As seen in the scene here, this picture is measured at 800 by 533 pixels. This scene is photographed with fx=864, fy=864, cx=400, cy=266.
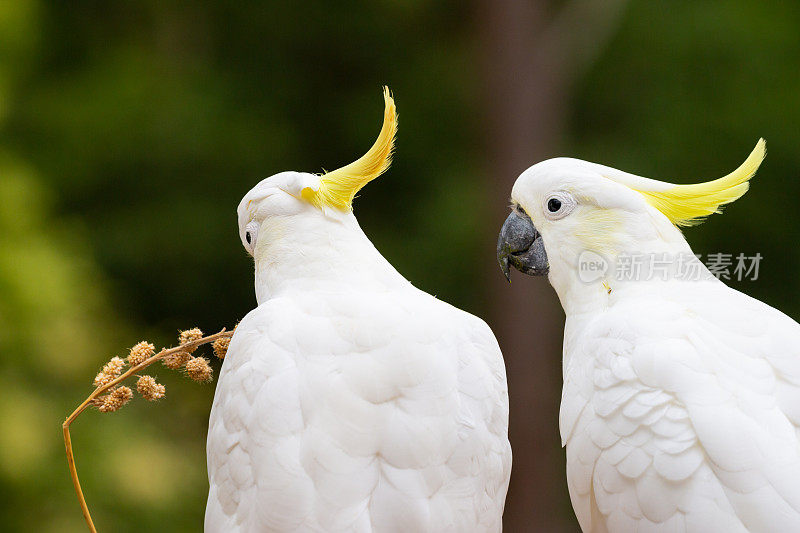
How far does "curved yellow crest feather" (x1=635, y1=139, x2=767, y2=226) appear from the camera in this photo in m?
1.49

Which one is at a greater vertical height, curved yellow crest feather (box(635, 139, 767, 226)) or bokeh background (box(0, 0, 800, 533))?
bokeh background (box(0, 0, 800, 533))

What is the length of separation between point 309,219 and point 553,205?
46cm

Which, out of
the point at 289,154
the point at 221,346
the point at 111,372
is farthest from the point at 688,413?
the point at 289,154

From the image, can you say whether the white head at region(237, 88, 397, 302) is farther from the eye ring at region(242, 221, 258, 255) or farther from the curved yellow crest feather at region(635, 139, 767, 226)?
the curved yellow crest feather at region(635, 139, 767, 226)

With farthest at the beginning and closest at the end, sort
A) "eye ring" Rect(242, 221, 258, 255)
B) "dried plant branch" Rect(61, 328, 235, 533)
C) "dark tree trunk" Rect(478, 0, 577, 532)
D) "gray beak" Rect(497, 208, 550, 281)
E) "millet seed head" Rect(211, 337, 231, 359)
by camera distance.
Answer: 1. "dark tree trunk" Rect(478, 0, 577, 532)
2. "gray beak" Rect(497, 208, 550, 281)
3. "eye ring" Rect(242, 221, 258, 255)
4. "millet seed head" Rect(211, 337, 231, 359)
5. "dried plant branch" Rect(61, 328, 235, 533)

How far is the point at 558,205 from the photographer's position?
1.61m

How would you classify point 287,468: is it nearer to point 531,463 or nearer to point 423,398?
point 423,398

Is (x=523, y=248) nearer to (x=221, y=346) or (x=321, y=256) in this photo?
(x=321, y=256)

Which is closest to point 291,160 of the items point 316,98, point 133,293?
point 316,98

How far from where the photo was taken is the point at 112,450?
10.4 ft

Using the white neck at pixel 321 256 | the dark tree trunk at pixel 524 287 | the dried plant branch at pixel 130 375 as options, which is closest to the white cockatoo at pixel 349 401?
the white neck at pixel 321 256

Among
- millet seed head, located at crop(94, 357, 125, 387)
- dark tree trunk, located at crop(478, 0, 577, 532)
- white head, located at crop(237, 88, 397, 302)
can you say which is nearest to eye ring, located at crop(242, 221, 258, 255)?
white head, located at crop(237, 88, 397, 302)

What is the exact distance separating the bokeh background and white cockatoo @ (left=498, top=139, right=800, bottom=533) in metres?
1.54

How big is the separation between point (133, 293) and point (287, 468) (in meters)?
2.49
